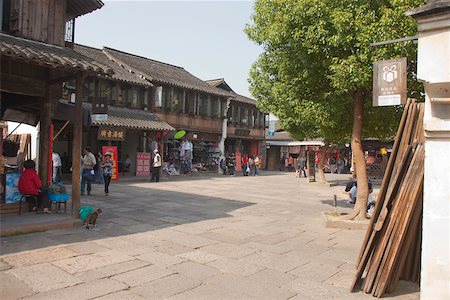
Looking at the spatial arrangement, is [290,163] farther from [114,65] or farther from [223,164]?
[114,65]

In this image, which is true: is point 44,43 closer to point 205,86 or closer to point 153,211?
point 153,211

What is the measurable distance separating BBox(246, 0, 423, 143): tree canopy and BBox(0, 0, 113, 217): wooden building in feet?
14.9

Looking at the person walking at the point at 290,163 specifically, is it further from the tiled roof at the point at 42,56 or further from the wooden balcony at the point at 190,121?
the tiled roof at the point at 42,56

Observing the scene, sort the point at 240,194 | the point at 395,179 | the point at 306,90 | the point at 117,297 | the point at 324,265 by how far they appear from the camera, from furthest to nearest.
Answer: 1. the point at 240,194
2. the point at 306,90
3. the point at 324,265
4. the point at 395,179
5. the point at 117,297

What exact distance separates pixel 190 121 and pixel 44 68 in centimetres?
1738

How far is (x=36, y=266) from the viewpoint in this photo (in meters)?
5.47

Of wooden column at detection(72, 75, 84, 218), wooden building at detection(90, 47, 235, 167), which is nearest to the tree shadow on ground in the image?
wooden column at detection(72, 75, 84, 218)

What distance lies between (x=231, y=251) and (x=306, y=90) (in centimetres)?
538

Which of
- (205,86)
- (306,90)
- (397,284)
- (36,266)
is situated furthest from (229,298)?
(205,86)

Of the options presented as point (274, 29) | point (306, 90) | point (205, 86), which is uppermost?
point (205, 86)

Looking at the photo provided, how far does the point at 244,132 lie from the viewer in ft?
107

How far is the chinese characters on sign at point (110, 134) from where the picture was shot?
739 inches

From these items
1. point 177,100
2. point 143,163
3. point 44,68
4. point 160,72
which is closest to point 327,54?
point 44,68

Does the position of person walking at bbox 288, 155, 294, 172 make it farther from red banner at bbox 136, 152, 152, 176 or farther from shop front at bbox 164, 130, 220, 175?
red banner at bbox 136, 152, 152, 176
